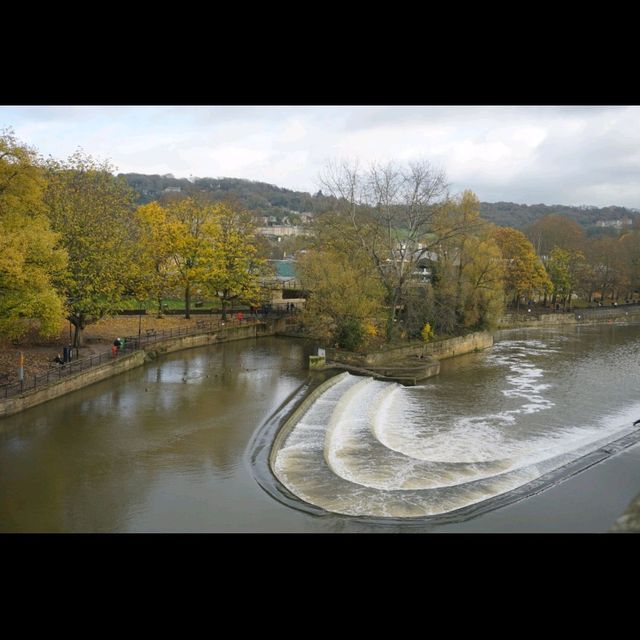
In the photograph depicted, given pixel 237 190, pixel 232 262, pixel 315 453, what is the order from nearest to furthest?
pixel 315 453, pixel 232 262, pixel 237 190

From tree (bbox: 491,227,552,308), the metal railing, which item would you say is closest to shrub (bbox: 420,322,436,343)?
the metal railing

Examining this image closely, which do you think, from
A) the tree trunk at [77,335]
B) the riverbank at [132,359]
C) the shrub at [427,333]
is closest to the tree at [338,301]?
the shrub at [427,333]

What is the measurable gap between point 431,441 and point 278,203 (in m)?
136

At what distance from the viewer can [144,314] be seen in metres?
35.0

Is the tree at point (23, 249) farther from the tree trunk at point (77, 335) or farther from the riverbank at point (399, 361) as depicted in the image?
the riverbank at point (399, 361)

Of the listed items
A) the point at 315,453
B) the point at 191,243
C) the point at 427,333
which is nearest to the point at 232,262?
the point at 191,243

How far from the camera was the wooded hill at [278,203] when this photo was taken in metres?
119

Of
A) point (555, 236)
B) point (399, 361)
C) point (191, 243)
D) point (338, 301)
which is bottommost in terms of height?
point (399, 361)

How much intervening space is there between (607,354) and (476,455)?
22511 millimetres

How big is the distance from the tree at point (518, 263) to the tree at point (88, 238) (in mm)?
34025

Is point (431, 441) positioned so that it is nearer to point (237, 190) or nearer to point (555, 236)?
point (555, 236)

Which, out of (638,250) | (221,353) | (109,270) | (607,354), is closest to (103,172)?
(109,270)

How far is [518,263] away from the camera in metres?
51.4
